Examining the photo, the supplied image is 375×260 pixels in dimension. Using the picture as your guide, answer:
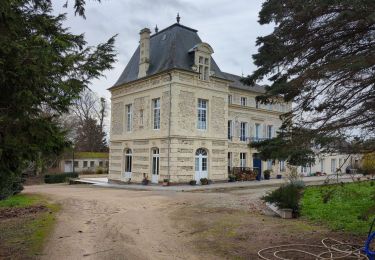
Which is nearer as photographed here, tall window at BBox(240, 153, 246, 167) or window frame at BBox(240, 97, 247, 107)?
tall window at BBox(240, 153, 246, 167)

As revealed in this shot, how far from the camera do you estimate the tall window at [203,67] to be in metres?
26.4

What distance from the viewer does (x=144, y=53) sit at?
90.3 ft

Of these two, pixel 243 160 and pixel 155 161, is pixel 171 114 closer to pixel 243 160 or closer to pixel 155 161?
pixel 155 161

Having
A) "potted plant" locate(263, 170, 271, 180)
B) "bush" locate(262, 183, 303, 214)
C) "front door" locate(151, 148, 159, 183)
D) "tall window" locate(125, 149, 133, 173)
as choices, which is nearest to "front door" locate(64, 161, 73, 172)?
"tall window" locate(125, 149, 133, 173)

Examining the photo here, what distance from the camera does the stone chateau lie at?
24828 millimetres

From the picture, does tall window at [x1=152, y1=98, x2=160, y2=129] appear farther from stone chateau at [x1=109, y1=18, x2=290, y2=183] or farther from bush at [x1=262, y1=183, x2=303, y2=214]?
bush at [x1=262, y1=183, x2=303, y2=214]

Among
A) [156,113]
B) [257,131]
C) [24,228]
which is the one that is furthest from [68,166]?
[24,228]

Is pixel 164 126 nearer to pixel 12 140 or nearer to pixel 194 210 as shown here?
pixel 194 210

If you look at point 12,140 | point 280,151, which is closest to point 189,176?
point 280,151

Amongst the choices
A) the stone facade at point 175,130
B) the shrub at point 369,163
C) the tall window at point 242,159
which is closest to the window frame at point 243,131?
the stone facade at point 175,130

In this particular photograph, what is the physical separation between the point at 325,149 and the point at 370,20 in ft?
7.04

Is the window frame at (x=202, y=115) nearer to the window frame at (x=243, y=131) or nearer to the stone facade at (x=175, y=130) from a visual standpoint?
the stone facade at (x=175, y=130)

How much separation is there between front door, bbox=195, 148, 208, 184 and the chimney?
6.84 metres

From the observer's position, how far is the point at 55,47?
6.91 meters
